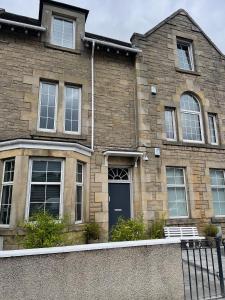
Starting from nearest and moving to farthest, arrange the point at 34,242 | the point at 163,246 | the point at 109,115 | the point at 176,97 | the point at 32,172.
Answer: the point at 163,246 < the point at 34,242 < the point at 32,172 < the point at 109,115 < the point at 176,97

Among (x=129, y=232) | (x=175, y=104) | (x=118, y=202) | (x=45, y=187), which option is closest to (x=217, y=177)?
(x=175, y=104)

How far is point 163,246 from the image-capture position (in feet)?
14.3

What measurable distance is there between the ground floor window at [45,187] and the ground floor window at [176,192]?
4498 mm

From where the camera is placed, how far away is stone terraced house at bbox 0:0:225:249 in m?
7.73

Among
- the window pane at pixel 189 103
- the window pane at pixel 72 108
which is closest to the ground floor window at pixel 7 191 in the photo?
the window pane at pixel 72 108

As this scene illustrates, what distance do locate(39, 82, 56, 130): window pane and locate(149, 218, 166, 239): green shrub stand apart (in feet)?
17.0

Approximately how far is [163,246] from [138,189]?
507 cm

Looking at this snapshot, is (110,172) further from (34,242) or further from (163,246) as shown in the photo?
(163,246)

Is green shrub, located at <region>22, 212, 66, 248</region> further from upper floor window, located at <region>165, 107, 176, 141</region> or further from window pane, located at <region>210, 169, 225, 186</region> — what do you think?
window pane, located at <region>210, 169, 225, 186</region>

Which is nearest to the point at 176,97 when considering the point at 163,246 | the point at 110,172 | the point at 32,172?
the point at 110,172

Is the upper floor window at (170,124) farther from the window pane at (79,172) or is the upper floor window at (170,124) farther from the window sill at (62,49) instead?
the window sill at (62,49)

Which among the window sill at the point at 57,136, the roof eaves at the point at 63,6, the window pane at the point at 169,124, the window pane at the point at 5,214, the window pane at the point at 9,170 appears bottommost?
the window pane at the point at 5,214

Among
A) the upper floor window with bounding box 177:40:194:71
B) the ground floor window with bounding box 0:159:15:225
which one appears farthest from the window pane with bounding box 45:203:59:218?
the upper floor window with bounding box 177:40:194:71

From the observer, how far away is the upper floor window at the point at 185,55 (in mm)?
11938
